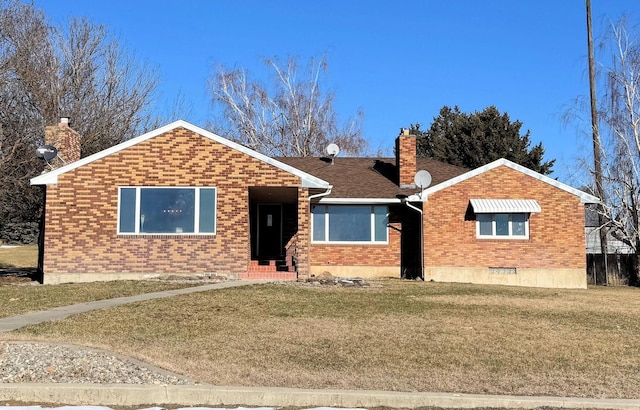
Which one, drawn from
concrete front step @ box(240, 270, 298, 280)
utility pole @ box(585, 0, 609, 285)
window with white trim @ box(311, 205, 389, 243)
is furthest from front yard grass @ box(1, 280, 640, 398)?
utility pole @ box(585, 0, 609, 285)

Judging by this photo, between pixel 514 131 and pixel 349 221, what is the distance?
1139 inches

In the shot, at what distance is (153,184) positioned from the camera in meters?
16.5

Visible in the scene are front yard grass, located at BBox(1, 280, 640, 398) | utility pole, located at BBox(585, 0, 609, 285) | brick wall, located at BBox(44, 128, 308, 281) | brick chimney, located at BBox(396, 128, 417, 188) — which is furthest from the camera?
utility pole, located at BBox(585, 0, 609, 285)

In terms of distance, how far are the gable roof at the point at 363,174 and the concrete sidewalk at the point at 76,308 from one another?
6.45m

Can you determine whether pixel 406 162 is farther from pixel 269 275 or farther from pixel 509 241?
pixel 269 275

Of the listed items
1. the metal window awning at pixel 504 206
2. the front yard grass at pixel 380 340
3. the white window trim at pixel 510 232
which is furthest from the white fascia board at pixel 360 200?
the front yard grass at pixel 380 340

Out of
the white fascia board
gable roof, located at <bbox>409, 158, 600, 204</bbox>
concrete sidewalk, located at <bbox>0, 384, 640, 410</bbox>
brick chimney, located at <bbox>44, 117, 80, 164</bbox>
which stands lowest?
concrete sidewalk, located at <bbox>0, 384, 640, 410</bbox>

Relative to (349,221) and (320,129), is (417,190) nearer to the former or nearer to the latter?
(349,221)

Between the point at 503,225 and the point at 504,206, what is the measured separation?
0.84 metres

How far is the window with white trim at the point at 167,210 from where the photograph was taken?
53.7 feet

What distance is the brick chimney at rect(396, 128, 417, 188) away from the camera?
2034cm

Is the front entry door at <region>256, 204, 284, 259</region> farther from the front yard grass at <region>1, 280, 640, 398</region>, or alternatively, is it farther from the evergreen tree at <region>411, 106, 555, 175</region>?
the evergreen tree at <region>411, 106, 555, 175</region>

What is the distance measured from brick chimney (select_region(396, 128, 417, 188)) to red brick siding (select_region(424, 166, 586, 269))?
1852 millimetres

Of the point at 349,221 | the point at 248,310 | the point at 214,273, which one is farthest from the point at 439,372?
the point at 349,221
